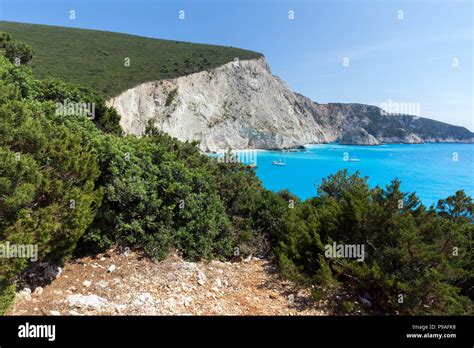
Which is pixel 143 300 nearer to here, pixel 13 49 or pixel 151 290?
pixel 151 290

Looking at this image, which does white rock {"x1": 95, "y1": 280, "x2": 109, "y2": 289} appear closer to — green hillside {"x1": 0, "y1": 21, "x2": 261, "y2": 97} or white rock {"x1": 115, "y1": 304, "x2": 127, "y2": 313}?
white rock {"x1": 115, "y1": 304, "x2": 127, "y2": 313}

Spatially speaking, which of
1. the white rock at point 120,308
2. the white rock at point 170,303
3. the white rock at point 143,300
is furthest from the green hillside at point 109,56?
the white rock at point 170,303

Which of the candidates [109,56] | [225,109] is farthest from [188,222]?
[225,109]

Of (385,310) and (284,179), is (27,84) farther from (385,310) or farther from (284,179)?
(284,179)

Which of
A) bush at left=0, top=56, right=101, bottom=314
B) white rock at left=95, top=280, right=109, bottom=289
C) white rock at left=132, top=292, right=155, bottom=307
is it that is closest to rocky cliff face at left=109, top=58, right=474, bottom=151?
bush at left=0, top=56, right=101, bottom=314

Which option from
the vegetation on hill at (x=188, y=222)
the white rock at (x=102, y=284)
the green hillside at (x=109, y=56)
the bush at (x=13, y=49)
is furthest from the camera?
the green hillside at (x=109, y=56)

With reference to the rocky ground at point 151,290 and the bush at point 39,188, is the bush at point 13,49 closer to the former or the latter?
the bush at point 39,188
